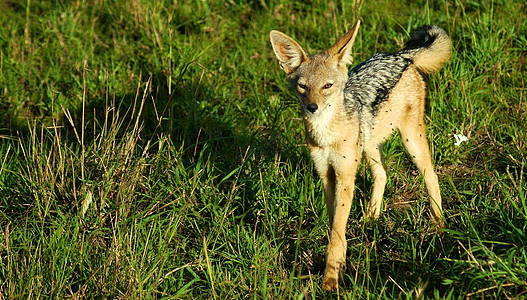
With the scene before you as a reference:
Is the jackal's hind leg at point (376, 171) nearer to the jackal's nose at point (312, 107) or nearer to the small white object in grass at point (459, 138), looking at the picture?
the small white object in grass at point (459, 138)

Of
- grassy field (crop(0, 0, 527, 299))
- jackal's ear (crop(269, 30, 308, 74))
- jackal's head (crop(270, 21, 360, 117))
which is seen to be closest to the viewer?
grassy field (crop(0, 0, 527, 299))

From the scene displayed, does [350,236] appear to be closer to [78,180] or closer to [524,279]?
[524,279]

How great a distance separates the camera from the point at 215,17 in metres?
7.60

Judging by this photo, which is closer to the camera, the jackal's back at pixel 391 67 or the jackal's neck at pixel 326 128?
the jackal's neck at pixel 326 128

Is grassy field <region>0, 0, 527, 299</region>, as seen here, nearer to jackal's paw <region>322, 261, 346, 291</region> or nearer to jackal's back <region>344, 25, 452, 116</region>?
jackal's paw <region>322, 261, 346, 291</region>

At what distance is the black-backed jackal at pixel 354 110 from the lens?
4441mm

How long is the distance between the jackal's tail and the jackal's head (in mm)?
947

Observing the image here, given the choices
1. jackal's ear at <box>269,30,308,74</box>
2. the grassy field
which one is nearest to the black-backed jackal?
jackal's ear at <box>269,30,308,74</box>

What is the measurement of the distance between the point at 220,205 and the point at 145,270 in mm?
1248

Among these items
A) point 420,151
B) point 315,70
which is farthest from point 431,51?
point 315,70

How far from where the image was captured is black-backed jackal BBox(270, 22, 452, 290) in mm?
4441

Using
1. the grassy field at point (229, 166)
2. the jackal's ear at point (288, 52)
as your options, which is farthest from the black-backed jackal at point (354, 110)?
the grassy field at point (229, 166)

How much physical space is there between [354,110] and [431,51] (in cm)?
113

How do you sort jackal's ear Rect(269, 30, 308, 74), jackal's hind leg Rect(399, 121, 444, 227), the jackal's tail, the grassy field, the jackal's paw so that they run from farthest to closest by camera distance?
the jackal's tail < jackal's hind leg Rect(399, 121, 444, 227) < jackal's ear Rect(269, 30, 308, 74) < the jackal's paw < the grassy field
